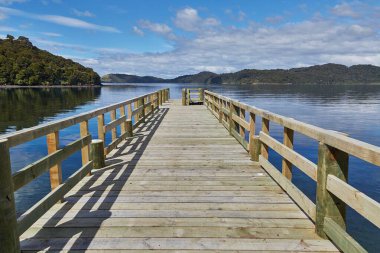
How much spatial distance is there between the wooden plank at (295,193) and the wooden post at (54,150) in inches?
137

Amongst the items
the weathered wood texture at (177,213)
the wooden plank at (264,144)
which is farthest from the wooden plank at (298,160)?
the weathered wood texture at (177,213)

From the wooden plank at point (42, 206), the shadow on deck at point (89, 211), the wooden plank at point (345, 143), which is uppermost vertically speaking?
the wooden plank at point (345, 143)

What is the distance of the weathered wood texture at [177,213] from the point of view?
3768mm

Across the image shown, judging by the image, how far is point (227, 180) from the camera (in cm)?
626

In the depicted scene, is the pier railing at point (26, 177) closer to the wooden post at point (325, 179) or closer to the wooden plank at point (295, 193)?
the wooden post at point (325, 179)

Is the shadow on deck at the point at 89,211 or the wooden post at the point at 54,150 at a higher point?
the wooden post at the point at 54,150

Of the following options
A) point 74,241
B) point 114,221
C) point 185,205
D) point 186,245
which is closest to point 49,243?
point 74,241

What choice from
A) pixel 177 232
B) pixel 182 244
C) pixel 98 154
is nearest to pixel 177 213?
pixel 177 232

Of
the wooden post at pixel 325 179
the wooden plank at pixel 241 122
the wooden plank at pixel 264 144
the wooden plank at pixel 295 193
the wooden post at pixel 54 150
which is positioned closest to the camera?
the wooden post at pixel 325 179

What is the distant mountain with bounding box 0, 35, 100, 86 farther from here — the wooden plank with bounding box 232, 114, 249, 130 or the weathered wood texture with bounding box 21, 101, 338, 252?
the weathered wood texture with bounding box 21, 101, 338, 252

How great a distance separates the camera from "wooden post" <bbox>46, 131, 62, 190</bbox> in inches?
179

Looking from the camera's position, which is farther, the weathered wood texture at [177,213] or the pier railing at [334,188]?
the weathered wood texture at [177,213]

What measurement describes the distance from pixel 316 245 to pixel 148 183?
3246mm

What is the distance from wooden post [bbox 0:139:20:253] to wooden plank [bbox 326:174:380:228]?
10.5ft
